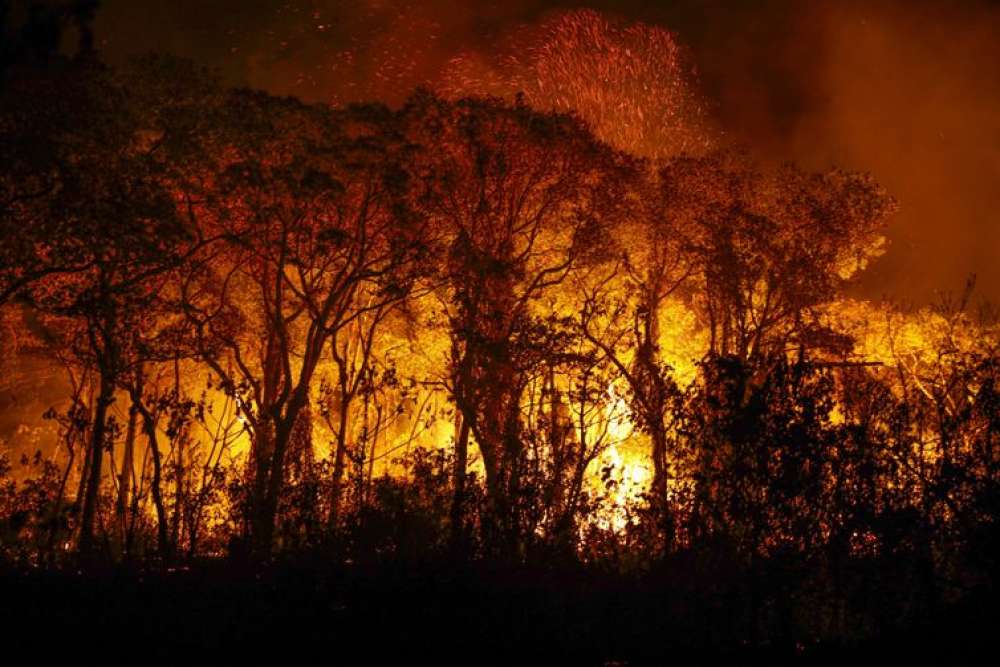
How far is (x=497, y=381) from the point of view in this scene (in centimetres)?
1759

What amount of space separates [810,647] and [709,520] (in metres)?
1.82

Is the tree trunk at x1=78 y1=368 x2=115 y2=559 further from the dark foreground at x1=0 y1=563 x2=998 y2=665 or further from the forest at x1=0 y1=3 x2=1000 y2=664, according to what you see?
the dark foreground at x1=0 y1=563 x2=998 y2=665

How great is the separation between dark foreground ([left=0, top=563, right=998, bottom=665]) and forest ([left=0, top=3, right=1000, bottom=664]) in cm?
9

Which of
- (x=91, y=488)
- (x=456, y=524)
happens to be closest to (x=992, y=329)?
(x=456, y=524)

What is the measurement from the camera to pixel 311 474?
46.8 ft

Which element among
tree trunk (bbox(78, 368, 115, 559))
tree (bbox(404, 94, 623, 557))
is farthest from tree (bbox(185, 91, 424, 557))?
tree trunk (bbox(78, 368, 115, 559))

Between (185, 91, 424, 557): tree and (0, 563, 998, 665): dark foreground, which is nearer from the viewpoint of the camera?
(0, 563, 998, 665): dark foreground

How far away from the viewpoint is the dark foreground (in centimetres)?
905

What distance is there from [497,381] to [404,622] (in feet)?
26.1

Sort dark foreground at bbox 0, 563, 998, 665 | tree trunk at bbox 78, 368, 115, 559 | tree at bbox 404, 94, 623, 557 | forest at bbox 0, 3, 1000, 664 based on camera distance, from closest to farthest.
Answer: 1. dark foreground at bbox 0, 563, 998, 665
2. forest at bbox 0, 3, 1000, 664
3. tree trunk at bbox 78, 368, 115, 559
4. tree at bbox 404, 94, 623, 557

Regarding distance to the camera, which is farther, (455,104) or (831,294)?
(831,294)

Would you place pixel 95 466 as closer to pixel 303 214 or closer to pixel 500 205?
pixel 303 214

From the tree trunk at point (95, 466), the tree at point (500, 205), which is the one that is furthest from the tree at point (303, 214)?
the tree trunk at point (95, 466)

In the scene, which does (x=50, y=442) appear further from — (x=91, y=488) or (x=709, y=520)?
(x=709, y=520)
